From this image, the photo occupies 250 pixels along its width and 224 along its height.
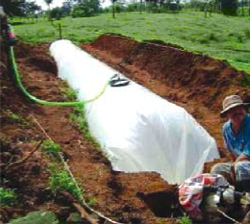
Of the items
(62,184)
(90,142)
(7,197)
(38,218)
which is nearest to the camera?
(38,218)

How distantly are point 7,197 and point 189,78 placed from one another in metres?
8.06

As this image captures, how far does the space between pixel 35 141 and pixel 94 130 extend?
144cm

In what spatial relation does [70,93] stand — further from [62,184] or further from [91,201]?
[91,201]

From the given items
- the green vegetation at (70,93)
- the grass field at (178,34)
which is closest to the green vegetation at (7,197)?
the green vegetation at (70,93)

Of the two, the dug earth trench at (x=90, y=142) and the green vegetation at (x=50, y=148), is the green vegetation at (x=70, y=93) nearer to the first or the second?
the dug earth trench at (x=90, y=142)

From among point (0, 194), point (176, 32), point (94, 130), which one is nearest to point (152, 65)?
point (94, 130)

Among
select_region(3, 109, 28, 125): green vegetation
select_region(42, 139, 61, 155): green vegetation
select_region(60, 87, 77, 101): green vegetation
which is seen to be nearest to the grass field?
select_region(60, 87, 77, 101): green vegetation

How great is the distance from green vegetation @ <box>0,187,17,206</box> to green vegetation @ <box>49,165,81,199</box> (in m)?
0.48

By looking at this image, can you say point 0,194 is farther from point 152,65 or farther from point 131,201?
point 152,65

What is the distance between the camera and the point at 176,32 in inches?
1085

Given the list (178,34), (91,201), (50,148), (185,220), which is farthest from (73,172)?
(178,34)

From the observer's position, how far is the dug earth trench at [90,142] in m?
4.89

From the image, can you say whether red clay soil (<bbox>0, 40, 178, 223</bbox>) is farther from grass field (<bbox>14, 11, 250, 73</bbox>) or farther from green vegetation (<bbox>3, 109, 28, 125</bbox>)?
grass field (<bbox>14, 11, 250, 73</bbox>)

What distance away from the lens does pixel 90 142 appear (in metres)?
7.50
